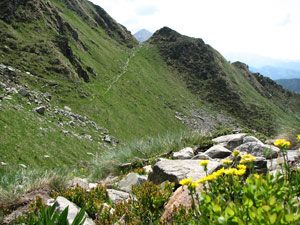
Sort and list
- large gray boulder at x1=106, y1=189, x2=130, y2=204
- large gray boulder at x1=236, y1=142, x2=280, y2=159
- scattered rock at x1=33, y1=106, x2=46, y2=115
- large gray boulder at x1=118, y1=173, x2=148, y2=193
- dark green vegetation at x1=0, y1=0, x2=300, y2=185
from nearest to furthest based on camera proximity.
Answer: large gray boulder at x1=106, y1=189, x2=130, y2=204 → large gray boulder at x1=236, y1=142, x2=280, y2=159 → large gray boulder at x1=118, y1=173, x2=148, y2=193 → dark green vegetation at x1=0, y1=0, x2=300, y2=185 → scattered rock at x1=33, y1=106, x2=46, y2=115

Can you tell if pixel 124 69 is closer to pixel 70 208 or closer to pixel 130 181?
pixel 130 181

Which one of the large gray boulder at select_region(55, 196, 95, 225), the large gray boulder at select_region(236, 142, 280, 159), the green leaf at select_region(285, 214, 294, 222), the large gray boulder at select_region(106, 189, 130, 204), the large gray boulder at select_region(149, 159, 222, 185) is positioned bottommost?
the large gray boulder at select_region(106, 189, 130, 204)

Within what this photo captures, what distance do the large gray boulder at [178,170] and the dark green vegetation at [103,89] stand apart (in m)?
3.96

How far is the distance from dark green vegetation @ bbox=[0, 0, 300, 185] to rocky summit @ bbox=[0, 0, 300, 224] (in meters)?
0.20

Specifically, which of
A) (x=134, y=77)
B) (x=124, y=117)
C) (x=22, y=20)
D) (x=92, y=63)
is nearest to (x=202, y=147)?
(x=124, y=117)

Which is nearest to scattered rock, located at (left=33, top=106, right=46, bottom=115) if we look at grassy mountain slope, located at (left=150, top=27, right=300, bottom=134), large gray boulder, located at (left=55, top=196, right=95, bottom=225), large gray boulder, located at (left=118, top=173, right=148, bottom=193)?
large gray boulder, located at (left=118, top=173, right=148, bottom=193)

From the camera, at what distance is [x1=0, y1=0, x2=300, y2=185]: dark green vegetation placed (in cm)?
1825

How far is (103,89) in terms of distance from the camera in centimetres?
4622

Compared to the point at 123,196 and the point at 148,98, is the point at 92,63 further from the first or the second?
the point at 123,196

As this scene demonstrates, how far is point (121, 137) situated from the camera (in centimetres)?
3422

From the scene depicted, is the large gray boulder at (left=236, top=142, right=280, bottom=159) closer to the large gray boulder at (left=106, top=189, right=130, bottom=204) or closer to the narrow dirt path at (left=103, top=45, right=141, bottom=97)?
the large gray boulder at (left=106, top=189, right=130, bottom=204)

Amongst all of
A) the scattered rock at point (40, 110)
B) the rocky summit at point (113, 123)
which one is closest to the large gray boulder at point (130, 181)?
the rocky summit at point (113, 123)

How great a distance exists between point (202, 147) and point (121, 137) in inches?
1029

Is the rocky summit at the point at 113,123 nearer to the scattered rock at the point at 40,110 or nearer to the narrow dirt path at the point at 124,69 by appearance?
the scattered rock at the point at 40,110
